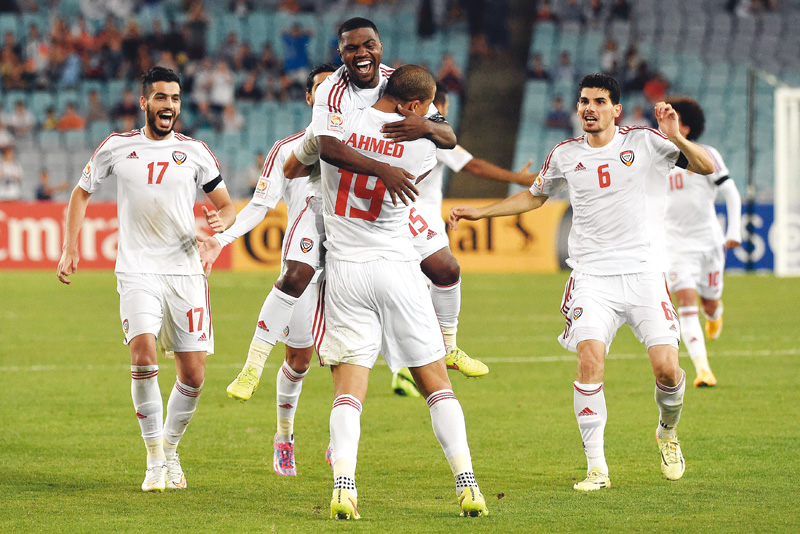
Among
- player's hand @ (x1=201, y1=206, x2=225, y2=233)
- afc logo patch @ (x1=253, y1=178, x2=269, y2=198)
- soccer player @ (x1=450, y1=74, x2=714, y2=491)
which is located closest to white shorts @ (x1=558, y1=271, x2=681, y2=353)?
soccer player @ (x1=450, y1=74, x2=714, y2=491)

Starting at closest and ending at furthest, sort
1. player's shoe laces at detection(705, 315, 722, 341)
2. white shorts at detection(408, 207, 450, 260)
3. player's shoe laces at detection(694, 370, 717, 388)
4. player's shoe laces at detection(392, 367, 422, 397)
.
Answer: white shorts at detection(408, 207, 450, 260)
player's shoe laces at detection(392, 367, 422, 397)
player's shoe laces at detection(694, 370, 717, 388)
player's shoe laces at detection(705, 315, 722, 341)

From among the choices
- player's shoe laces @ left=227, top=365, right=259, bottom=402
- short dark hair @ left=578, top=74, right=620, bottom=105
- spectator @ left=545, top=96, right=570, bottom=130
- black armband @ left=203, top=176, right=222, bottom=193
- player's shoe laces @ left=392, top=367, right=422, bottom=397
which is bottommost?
spectator @ left=545, top=96, right=570, bottom=130

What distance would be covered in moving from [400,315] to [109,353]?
7.44 meters

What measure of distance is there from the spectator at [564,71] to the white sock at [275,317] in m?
20.7

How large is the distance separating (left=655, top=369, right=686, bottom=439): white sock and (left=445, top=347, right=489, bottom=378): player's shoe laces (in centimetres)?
149

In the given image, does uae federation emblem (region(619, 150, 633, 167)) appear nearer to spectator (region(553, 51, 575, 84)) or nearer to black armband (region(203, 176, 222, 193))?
black armband (region(203, 176, 222, 193))

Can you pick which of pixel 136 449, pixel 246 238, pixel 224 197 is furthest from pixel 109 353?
pixel 246 238

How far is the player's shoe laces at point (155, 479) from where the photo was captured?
6.22m

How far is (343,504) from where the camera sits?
207 inches

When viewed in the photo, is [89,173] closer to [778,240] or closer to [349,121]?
[349,121]

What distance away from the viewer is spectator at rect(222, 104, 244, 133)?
2647 centimetres

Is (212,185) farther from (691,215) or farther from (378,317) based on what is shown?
(691,215)

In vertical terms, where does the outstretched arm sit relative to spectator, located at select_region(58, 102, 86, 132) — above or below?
above

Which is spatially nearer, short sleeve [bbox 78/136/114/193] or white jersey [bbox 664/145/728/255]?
short sleeve [bbox 78/136/114/193]
